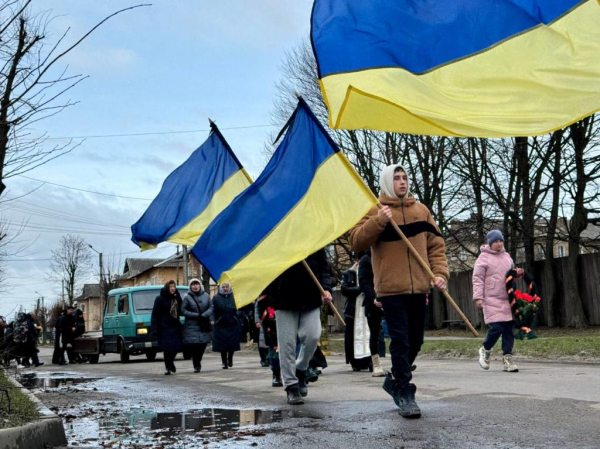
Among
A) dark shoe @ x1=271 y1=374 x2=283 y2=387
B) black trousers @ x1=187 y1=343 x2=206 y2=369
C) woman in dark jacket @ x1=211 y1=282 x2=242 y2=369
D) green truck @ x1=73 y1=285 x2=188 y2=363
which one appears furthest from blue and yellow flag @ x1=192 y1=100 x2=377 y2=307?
green truck @ x1=73 y1=285 x2=188 y2=363

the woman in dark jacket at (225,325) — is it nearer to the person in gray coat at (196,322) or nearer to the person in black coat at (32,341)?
the person in gray coat at (196,322)

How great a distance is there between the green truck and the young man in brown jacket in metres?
18.6

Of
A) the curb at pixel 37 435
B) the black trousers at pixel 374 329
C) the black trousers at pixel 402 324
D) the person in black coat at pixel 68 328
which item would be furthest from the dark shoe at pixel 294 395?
the person in black coat at pixel 68 328

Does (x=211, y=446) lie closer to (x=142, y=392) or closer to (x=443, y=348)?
(x=142, y=392)

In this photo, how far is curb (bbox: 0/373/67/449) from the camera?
5.97 m

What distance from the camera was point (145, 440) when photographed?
6.72 metres

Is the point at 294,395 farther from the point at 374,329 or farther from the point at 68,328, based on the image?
the point at 68,328

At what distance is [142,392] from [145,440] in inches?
208

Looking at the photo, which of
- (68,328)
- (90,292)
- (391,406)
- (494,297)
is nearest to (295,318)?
(391,406)

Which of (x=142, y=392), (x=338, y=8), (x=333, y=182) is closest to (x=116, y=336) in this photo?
(x=142, y=392)

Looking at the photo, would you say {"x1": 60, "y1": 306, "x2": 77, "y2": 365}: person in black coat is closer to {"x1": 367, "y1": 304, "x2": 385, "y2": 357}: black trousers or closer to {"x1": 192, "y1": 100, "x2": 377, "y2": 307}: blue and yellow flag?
{"x1": 367, "y1": 304, "x2": 385, "y2": 357}: black trousers

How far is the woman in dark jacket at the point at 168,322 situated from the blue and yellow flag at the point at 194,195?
3.81 meters

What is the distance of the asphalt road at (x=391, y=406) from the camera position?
6000mm

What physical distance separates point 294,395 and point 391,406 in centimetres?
121
